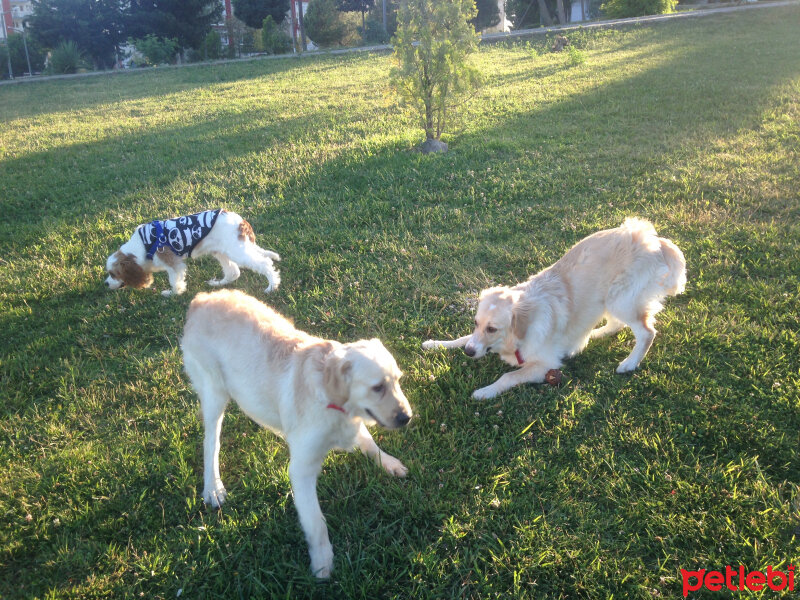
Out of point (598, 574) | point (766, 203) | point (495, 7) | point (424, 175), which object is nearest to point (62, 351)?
point (598, 574)

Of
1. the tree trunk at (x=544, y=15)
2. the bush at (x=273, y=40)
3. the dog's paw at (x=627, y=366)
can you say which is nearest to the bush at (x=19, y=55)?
the bush at (x=273, y=40)

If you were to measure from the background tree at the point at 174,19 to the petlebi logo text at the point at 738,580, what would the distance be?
120 ft

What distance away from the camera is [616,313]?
3982 mm

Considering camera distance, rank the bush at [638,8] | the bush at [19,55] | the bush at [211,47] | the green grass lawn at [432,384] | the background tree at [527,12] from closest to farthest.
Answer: the green grass lawn at [432,384]
the bush at [638,8]
the bush at [19,55]
the bush at [211,47]
the background tree at [527,12]

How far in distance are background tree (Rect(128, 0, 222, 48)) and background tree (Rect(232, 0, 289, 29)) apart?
7.67 ft

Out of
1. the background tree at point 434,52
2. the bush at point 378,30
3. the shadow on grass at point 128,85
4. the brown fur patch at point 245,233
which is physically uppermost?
the bush at point 378,30

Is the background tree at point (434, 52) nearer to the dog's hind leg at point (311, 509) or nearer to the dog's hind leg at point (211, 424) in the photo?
the dog's hind leg at point (211, 424)

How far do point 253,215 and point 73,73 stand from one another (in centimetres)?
2905

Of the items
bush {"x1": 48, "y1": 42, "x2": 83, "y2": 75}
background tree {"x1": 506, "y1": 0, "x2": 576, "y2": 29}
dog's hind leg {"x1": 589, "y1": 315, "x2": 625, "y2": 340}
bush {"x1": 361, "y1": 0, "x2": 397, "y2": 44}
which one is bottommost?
dog's hind leg {"x1": 589, "y1": 315, "x2": 625, "y2": 340}

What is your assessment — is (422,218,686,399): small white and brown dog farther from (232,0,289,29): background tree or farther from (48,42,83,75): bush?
(232,0,289,29): background tree

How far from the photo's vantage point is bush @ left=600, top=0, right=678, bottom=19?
2633 cm

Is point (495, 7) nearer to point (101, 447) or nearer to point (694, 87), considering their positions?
point (694, 87)

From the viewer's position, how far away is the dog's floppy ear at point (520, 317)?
152 inches

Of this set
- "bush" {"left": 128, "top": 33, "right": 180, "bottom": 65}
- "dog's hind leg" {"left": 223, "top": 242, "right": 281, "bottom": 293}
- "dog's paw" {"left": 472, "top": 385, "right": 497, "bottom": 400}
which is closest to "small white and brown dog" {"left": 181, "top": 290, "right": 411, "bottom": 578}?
"dog's paw" {"left": 472, "top": 385, "right": 497, "bottom": 400}
